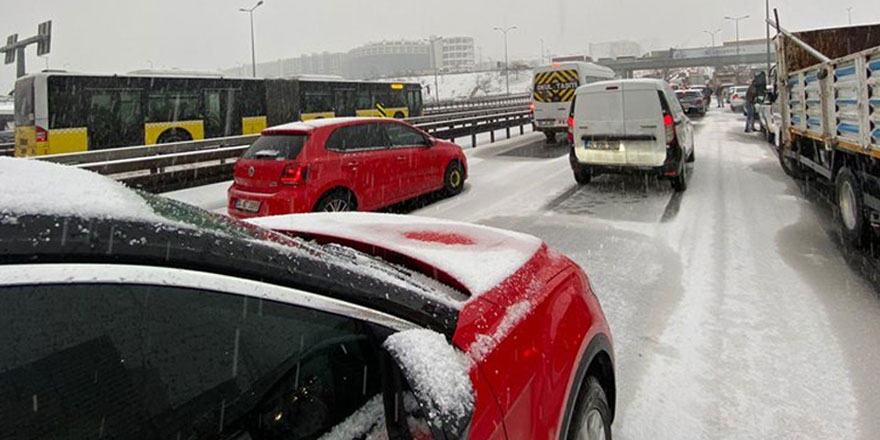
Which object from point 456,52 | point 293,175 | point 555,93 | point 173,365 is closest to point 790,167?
point 555,93

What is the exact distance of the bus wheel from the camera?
1680 cm

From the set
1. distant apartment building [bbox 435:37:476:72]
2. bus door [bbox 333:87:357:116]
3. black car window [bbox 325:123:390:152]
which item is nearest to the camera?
black car window [bbox 325:123:390:152]

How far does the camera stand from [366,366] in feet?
4.78

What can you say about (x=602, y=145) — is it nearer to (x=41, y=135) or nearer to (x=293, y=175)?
(x=293, y=175)

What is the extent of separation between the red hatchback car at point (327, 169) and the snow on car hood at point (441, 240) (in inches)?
160

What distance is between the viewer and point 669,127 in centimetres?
914

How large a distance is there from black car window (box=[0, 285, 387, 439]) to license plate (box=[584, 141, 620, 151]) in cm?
886

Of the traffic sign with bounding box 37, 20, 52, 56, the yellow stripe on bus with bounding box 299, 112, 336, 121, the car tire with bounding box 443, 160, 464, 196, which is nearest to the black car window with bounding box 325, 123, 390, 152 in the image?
the car tire with bounding box 443, 160, 464, 196

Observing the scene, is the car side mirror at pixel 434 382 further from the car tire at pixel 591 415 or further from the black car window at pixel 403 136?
the black car window at pixel 403 136

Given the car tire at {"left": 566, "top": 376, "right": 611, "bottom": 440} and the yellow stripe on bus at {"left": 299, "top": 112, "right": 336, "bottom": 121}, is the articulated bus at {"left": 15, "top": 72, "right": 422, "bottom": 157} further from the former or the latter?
the car tire at {"left": 566, "top": 376, "right": 611, "bottom": 440}

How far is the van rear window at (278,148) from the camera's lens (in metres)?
7.15

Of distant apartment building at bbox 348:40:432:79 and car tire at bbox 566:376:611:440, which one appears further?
distant apartment building at bbox 348:40:432:79

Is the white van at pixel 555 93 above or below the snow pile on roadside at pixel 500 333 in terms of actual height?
above

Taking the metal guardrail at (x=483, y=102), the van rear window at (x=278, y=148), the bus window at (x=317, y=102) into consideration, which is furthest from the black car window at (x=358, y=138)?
the metal guardrail at (x=483, y=102)
